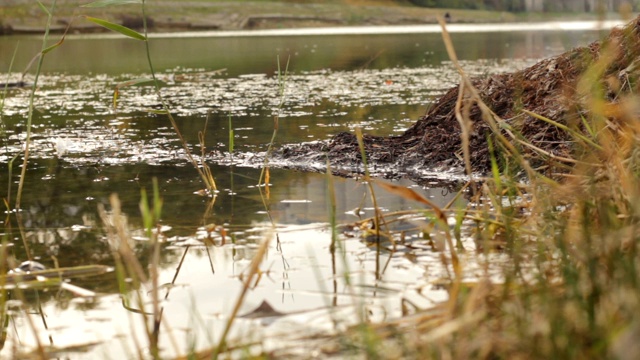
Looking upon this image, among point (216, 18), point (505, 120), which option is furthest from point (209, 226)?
point (216, 18)

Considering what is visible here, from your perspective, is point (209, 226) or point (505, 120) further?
point (505, 120)

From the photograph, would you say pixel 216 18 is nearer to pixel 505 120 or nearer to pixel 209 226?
pixel 505 120

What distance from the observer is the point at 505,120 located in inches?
224

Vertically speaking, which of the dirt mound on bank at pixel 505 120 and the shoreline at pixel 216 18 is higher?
the shoreline at pixel 216 18

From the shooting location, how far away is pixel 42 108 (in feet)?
37.2

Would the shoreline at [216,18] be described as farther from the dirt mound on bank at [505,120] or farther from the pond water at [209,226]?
the dirt mound on bank at [505,120]

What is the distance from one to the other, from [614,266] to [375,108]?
26.8 ft

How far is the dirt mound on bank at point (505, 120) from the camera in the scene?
561 centimetres

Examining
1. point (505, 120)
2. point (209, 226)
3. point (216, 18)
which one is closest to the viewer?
point (209, 226)

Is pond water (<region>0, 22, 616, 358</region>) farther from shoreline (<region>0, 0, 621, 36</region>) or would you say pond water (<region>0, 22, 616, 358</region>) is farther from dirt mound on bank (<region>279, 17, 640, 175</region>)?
shoreline (<region>0, 0, 621, 36</region>)

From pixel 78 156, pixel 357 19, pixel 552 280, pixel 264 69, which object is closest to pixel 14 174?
pixel 78 156

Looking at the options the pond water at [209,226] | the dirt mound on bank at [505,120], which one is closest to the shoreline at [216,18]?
the pond water at [209,226]

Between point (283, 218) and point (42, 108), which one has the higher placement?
point (42, 108)

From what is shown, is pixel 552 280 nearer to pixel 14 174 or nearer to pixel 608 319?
pixel 608 319
